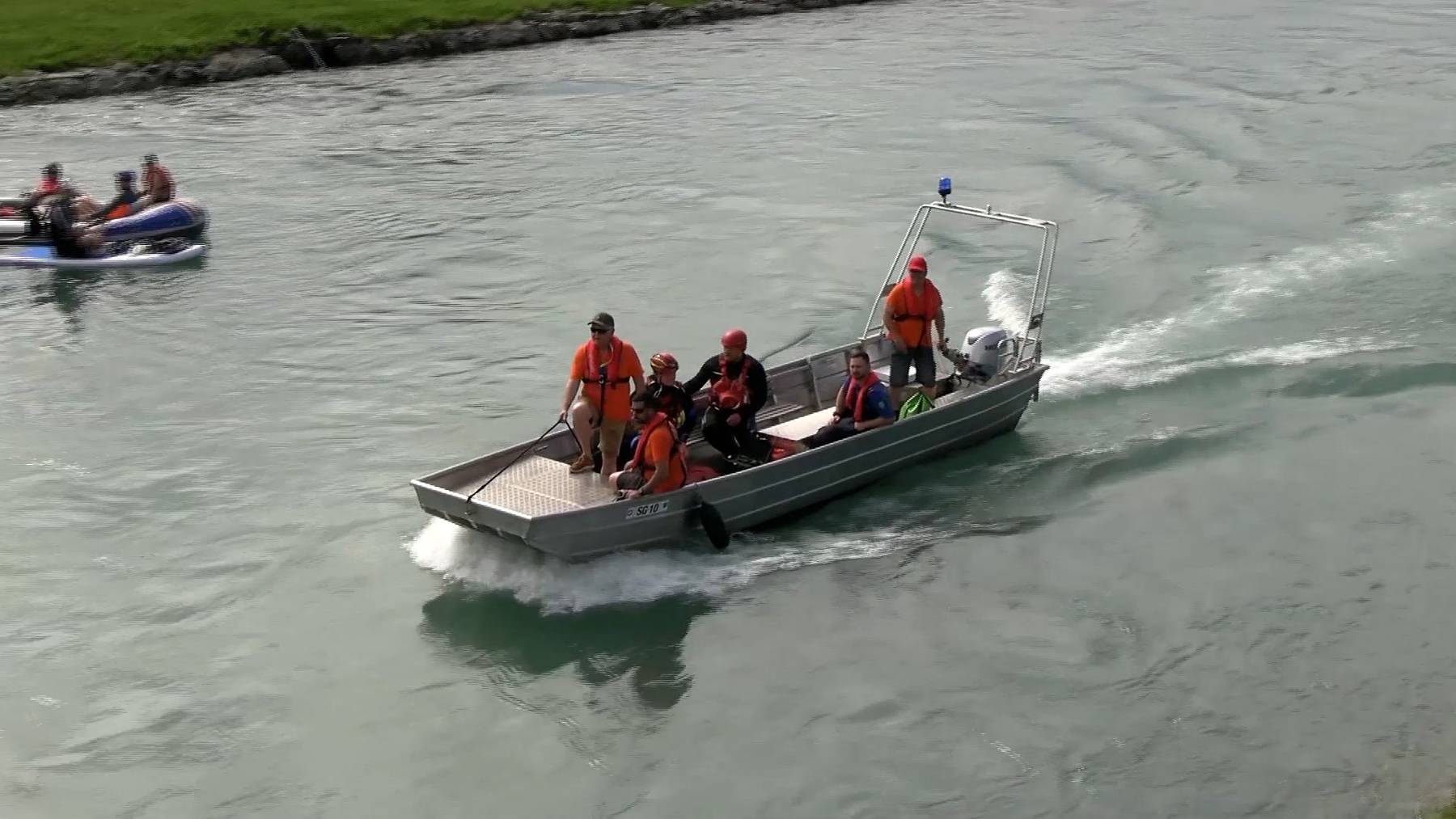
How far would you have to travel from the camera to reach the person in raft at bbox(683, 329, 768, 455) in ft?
53.3

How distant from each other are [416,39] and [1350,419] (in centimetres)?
3287

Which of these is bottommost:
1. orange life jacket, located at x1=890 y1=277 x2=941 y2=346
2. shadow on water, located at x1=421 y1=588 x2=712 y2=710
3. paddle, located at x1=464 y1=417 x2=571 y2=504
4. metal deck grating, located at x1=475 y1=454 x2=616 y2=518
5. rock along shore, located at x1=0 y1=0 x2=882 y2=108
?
shadow on water, located at x1=421 y1=588 x2=712 y2=710

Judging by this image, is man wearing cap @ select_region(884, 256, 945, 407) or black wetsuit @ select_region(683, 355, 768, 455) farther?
man wearing cap @ select_region(884, 256, 945, 407)

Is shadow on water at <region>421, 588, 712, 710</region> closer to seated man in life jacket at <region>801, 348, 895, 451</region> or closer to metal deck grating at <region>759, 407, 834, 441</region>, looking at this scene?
seated man in life jacket at <region>801, 348, 895, 451</region>

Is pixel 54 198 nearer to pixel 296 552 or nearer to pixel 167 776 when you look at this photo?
pixel 296 552

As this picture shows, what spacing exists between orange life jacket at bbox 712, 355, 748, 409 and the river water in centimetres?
142

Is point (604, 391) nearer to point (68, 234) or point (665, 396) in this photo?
point (665, 396)

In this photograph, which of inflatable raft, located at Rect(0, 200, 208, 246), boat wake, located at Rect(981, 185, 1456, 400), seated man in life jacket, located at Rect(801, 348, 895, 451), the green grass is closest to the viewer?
seated man in life jacket, located at Rect(801, 348, 895, 451)

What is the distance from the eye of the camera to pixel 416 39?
45594mm

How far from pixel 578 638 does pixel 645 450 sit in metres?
1.88

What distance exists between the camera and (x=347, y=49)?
44469 millimetres

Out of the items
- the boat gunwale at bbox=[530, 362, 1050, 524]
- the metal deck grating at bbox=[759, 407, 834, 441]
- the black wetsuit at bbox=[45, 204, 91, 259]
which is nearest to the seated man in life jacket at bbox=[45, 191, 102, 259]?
the black wetsuit at bbox=[45, 204, 91, 259]

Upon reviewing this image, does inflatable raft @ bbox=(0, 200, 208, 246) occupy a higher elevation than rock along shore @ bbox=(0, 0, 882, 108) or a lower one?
lower

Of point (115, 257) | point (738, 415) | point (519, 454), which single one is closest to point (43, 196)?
point (115, 257)
